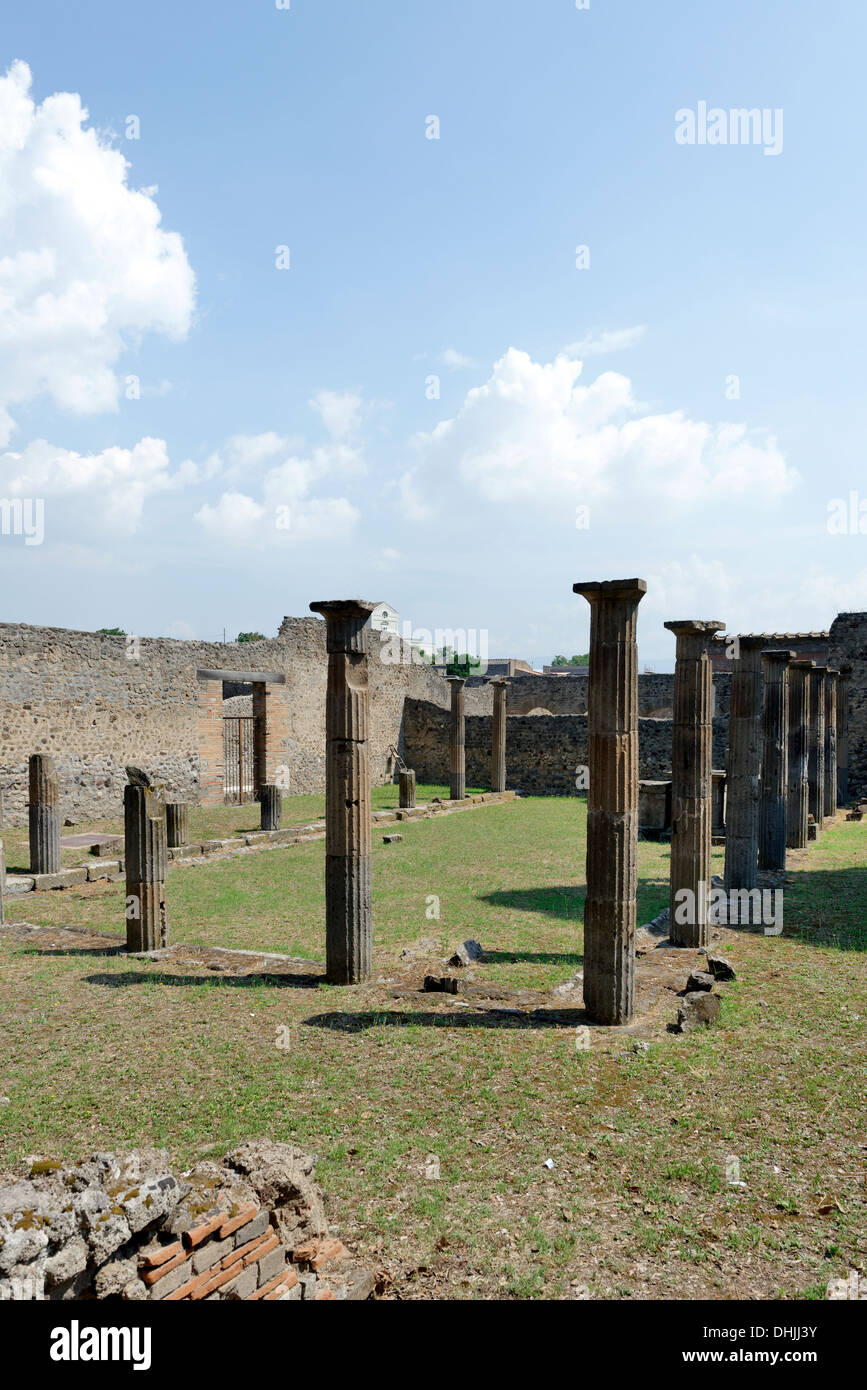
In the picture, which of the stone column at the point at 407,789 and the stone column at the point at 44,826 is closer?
the stone column at the point at 44,826

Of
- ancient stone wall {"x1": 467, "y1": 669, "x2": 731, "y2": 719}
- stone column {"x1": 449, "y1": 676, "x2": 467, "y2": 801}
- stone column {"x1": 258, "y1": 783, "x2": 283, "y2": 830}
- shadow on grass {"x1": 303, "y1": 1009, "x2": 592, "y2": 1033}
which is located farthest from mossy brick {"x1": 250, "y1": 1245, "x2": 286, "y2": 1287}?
ancient stone wall {"x1": 467, "y1": 669, "x2": 731, "y2": 719}

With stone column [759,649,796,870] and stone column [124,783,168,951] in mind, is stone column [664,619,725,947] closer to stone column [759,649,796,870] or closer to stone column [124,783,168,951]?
stone column [759,649,796,870]

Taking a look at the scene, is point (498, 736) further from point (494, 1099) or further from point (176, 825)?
point (494, 1099)

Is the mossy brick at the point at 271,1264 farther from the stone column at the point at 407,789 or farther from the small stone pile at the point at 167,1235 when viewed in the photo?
the stone column at the point at 407,789

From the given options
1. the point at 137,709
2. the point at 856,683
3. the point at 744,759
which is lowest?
the point at 744,759

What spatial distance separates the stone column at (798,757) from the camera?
15094mm

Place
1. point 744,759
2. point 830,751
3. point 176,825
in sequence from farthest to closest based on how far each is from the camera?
point 830,751, point 176,825, point 744,759

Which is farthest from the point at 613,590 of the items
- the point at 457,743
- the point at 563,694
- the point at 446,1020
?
the point at 563,694

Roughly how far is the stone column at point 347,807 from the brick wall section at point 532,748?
1664 centimetres

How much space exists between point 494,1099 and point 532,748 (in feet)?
68.6

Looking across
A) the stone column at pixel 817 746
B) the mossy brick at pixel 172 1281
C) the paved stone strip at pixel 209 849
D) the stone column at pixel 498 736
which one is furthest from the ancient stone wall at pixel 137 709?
the mossy brick at pixel 172 1281

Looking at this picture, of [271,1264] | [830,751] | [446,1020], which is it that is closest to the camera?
[271,1264]

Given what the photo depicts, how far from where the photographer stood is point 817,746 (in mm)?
18125
